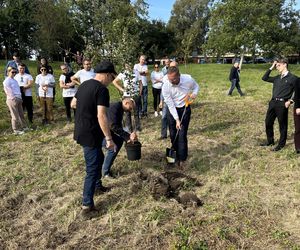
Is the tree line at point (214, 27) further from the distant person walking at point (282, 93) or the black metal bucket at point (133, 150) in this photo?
the black metal bucket at point (133, 150)

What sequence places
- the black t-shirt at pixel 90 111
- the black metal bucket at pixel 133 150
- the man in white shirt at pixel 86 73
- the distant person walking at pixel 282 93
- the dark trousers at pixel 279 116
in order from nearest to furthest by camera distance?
the black t-shirt at pixel 90 111 → the black metal bucket at pixel 133 150 → the distant person walking at pixel 282 93 → the dark trousers at pixel 279 116 → the man in white shirt at pixel 86 73

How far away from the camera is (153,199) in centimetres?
461

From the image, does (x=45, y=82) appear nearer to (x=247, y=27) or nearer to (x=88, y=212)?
(x=88, y=212)

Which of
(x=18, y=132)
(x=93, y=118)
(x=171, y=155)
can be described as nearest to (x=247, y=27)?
(x=18, y=132)

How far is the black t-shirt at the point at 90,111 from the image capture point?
3.88 meters

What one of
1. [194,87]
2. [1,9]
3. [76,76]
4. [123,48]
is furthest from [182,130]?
[1,9]

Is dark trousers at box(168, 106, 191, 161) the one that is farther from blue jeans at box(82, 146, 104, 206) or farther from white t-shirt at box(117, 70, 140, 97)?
blue jeans at box(82, 146, 104, 206)

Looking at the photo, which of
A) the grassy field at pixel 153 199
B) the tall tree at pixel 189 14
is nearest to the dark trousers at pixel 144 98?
the grassy field at pixel 153 199

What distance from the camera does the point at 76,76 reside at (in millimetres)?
8336

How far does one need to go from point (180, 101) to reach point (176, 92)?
17 cm

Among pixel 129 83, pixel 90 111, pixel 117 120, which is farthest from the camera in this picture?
pixel 129 83

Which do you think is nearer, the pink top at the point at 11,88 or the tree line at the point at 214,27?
the pink top at the point at 11,88

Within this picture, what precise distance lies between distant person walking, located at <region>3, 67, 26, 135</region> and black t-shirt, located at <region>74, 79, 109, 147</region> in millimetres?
4532

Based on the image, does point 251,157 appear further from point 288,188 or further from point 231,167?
point 288,188
